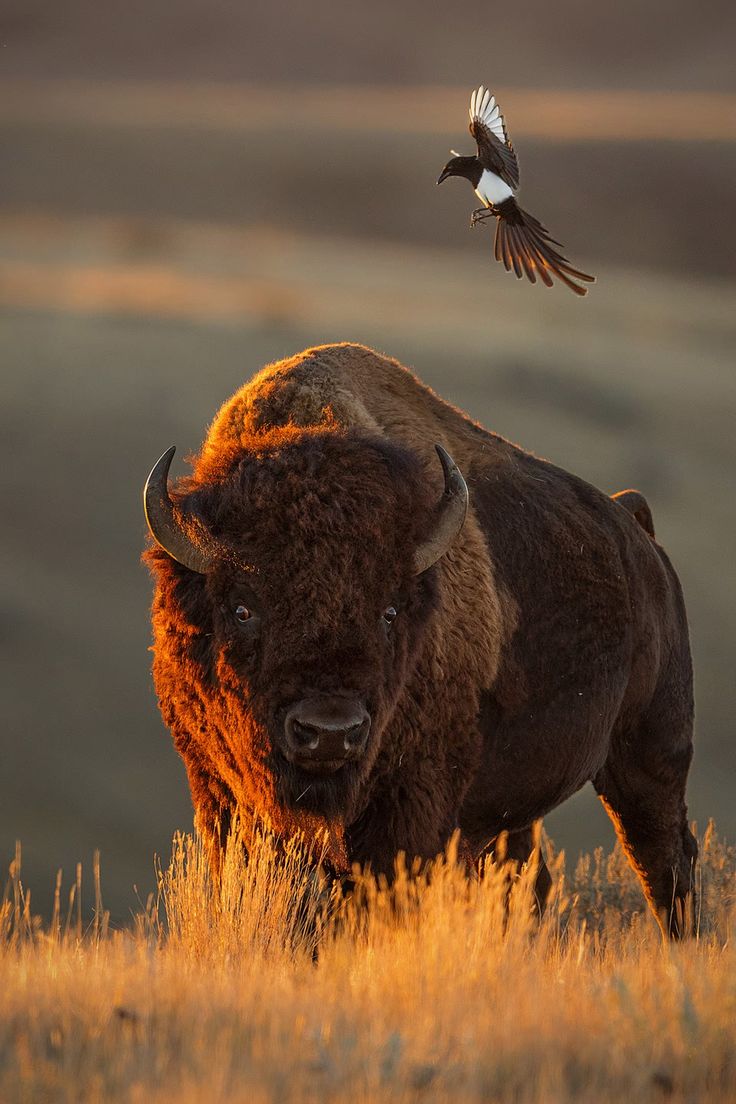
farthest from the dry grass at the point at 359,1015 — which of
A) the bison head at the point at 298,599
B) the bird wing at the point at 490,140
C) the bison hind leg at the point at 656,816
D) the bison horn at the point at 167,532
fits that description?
the bird wing at the point at 490,140

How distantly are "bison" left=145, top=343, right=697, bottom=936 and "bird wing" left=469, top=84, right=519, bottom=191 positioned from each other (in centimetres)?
104

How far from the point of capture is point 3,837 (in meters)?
23.0

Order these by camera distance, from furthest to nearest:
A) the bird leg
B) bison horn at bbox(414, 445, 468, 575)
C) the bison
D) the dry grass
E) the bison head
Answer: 1. the bird leg
2. bison horn at bbox(414, 445, 468, 575)
3. the bison
4. the bison head
5. the dry grass

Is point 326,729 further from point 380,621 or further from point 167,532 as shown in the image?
point 167,532

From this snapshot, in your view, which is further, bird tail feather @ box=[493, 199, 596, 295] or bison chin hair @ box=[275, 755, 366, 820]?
bird tail feather @ box=[493, 199, 596, 295]

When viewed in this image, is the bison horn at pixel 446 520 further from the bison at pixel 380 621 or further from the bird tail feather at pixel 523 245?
the bird tail feather at pixel 523 245

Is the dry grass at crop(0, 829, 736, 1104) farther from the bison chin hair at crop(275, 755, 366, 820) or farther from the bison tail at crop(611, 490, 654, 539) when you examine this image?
the bison tail at crop(611, 490, 654, 539)

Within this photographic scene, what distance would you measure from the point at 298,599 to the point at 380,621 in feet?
1.14

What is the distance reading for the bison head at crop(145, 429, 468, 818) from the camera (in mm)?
5367

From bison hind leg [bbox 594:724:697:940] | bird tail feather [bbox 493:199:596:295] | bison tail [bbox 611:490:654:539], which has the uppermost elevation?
bird tail feather [bbox 493:199:596:295]

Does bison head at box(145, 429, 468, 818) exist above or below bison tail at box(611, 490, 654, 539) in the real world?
below

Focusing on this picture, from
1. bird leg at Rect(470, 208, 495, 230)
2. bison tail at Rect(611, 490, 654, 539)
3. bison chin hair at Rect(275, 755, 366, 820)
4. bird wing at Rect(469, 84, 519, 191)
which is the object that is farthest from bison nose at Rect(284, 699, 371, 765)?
bison tail at Rect(611, 490, 654, 539)

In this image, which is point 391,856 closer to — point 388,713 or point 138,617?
point 388,713

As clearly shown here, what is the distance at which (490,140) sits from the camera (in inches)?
295
